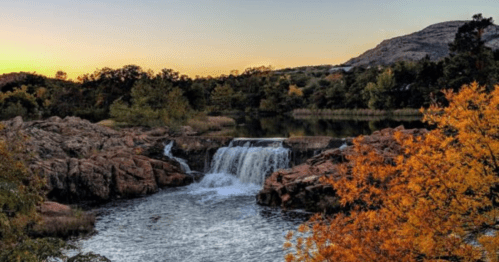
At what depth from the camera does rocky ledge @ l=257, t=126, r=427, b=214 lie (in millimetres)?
27109

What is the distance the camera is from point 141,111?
60719mm

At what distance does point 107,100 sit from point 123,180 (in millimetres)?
53665

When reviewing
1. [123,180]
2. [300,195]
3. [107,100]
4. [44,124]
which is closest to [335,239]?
[300,195]

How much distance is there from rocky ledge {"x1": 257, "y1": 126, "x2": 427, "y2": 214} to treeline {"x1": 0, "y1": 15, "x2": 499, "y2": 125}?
23.7 m

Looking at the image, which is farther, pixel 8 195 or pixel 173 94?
pixel 173 94

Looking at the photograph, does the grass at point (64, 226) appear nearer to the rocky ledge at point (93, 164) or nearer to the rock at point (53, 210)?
the rock at point (53, 210)

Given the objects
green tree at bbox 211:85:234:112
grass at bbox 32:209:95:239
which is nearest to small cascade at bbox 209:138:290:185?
grass at bbox 32:209:95:239

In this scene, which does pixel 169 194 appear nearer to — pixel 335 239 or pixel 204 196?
pixel 204 196

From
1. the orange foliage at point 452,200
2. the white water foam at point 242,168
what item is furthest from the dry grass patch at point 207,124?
the orange foliage at point 452,200

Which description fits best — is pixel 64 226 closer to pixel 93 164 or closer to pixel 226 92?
pixel 93 164

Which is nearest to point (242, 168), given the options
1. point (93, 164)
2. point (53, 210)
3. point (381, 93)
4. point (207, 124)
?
point (93, 164)

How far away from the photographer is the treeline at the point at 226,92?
70.7 m

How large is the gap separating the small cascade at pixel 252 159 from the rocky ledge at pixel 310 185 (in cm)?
558

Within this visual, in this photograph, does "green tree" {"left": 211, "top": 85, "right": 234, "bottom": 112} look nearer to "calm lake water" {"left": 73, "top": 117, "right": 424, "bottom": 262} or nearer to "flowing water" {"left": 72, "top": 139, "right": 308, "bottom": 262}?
"flowing water" {"left": 72, "top": 139, "right": 308, "bottom": 262}
